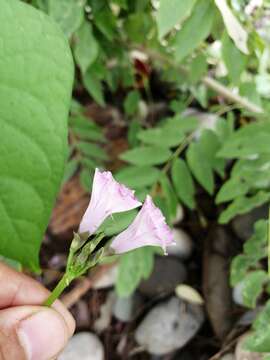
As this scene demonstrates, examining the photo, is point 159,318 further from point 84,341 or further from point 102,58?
point 102,58

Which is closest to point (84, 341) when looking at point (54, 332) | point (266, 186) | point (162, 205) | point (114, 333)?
point (114, 333)

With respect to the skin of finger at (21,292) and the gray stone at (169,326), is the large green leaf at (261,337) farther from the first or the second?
the gray stone at (169,326)

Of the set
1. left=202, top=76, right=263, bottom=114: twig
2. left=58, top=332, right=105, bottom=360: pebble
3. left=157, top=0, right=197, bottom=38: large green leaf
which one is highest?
left=157, top=0, right=197, bottom=38: large green leaf

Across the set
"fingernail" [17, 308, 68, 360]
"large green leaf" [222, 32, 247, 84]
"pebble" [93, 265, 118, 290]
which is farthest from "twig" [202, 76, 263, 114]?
"fingernail" [17, 308, 68, 360]

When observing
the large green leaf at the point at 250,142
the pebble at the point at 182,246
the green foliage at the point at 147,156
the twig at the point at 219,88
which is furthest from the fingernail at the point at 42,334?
the pebble at the point at 182,246

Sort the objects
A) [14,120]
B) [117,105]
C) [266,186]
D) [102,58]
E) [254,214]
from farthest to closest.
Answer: [117,105] < [254,214] < [102,58] < [266,186] < [14,120]

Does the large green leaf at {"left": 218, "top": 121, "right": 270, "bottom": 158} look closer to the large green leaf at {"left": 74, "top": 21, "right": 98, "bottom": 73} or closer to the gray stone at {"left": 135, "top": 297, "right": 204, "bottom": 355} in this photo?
the large green leaf at {"left": 74, "top": 21, "right": 98, "bottom": 73}
